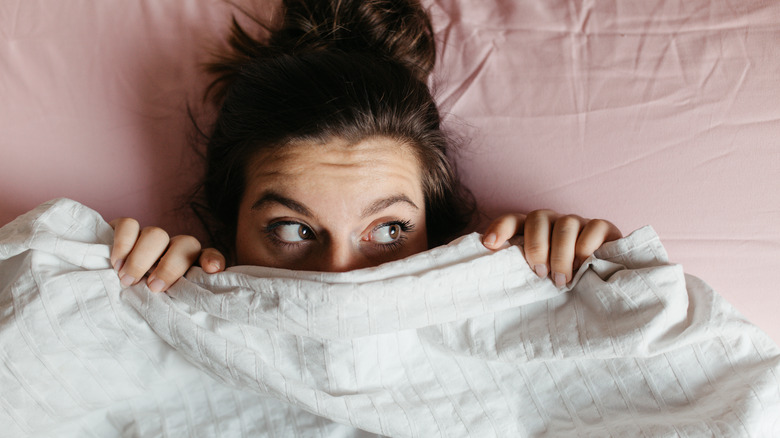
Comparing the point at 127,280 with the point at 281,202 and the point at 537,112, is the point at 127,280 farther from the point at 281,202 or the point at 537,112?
the point at 537,112

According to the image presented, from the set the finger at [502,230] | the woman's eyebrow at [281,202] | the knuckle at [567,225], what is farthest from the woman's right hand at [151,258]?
the knuckle at [567,225]

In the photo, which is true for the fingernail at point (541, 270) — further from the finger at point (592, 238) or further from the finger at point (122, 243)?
the finger at point (122, 243)

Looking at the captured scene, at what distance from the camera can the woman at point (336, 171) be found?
828 mm

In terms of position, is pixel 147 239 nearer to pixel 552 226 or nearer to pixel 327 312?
pixel 327 312

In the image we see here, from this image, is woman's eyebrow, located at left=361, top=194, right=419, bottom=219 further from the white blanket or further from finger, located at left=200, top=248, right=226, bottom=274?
finger, located at left=200, top=248, right=226, bottom=274

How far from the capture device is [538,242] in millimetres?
824

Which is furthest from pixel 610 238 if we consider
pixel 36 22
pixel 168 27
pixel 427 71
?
pixel 36 22

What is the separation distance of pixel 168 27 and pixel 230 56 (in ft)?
0.49

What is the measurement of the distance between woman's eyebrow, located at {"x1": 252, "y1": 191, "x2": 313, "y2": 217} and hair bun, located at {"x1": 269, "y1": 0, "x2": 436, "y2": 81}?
1.06 ft

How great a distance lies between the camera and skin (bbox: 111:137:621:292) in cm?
82

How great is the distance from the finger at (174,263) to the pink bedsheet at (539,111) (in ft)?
0.78

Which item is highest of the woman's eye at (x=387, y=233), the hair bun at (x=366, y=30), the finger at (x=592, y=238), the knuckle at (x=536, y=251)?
the hair bun at (x=366, y=30)

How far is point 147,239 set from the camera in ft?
2.73

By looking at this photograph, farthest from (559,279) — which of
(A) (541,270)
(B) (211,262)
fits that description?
(B) (211,262)
